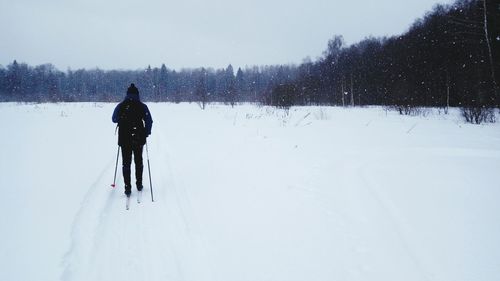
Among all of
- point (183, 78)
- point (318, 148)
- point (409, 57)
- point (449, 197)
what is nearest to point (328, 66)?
point (409, 57)

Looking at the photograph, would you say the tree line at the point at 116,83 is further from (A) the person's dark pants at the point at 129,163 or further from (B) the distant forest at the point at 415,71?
(A) the person's dark pants at the point at 129,163

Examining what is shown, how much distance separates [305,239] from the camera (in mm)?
4215

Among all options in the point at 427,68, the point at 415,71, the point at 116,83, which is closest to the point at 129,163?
the point at 427,68

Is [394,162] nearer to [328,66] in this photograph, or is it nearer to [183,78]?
[328,66]

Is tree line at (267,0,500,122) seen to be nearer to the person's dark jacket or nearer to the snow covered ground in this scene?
the snow covered ground

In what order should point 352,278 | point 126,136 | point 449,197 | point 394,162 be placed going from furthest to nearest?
point 394,162, point 126,136, point 449,197, point 352,278

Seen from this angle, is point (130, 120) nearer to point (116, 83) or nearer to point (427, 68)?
point (427, 68)

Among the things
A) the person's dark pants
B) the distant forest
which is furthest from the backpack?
the distant forest

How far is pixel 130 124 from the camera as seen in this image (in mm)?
6188

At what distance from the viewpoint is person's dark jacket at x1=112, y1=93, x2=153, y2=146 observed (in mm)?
6188

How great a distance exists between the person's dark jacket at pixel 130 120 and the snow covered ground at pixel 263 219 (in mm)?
1124

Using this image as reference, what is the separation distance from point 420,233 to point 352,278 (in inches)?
53.2

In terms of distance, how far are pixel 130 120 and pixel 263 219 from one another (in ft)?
10.9

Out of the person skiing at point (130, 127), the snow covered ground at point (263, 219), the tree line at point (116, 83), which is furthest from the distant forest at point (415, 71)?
the person skiing at point (130, 127)
